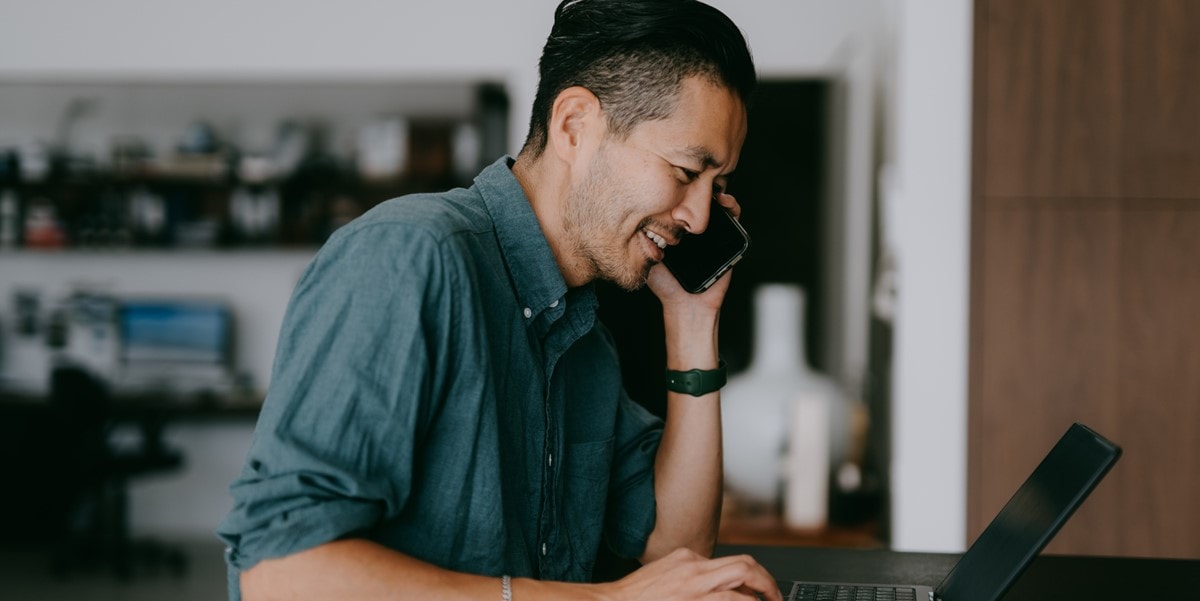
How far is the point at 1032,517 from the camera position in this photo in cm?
104

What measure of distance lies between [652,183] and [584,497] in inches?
15.8

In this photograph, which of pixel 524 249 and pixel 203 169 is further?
pixel 203 169

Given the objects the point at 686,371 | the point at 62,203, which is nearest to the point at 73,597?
the point at 62,203

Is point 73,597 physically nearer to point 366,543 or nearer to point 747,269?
point 747,269

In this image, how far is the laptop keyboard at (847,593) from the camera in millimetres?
1174

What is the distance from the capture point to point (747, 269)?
4469mm

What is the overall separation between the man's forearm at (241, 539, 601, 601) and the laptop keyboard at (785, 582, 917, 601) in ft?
1.25

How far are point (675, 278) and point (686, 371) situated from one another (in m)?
0.13

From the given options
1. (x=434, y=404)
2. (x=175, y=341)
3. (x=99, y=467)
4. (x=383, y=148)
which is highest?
(x=383, y=148)

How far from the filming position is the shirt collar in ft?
3.91

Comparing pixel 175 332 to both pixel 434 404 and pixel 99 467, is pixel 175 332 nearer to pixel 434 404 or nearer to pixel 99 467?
pixel 99 467

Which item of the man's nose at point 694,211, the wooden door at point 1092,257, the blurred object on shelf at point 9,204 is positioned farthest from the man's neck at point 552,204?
the blurred object on shelf at point 9,204

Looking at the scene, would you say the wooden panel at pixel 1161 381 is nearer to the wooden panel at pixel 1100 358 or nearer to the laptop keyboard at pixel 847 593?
the wooden panel at pixel 1100 358

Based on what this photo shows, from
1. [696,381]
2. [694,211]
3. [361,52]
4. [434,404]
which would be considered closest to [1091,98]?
[696,381]
